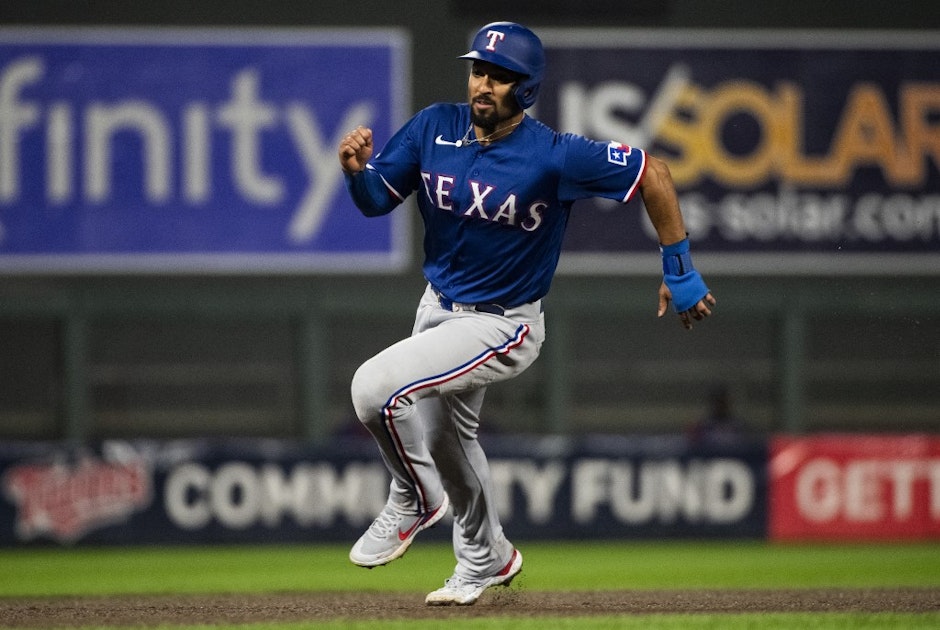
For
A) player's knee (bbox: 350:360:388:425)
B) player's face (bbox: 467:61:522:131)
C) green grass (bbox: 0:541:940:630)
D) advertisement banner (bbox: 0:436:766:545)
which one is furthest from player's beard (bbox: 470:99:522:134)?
advertisement banner (bbox: 0:436:766:545)

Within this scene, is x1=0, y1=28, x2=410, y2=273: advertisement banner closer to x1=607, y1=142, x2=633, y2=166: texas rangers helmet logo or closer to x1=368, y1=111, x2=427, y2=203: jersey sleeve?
x1=368, y1=111, x2=427, y2=203: jersey sleeve

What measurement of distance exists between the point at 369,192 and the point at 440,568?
16.4 ft

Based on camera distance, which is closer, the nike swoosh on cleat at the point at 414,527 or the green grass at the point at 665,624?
the green grass at the point at 665,624

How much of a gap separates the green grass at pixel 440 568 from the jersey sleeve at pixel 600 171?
2580 millimetres

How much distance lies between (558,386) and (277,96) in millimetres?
3258

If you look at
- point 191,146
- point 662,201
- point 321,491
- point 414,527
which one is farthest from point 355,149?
point 191,146

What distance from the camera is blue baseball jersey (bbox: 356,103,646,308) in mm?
5102

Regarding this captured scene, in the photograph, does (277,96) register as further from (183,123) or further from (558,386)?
(558,386)

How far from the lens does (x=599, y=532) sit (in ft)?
37.8

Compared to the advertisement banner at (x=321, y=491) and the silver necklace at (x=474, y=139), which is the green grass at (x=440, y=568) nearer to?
the advertisement banner at (x=321, y=491)

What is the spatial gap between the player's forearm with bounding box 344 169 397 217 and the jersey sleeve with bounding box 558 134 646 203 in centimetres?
63

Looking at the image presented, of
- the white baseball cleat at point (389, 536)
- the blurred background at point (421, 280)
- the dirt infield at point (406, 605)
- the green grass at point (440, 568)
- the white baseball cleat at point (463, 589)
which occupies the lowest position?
the green grass at point (440, 568)

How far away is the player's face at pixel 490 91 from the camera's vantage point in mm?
5066

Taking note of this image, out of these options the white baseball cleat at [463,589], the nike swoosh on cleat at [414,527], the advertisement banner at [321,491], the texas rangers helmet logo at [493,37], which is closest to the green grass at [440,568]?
the advertisement banner at [321,491]
